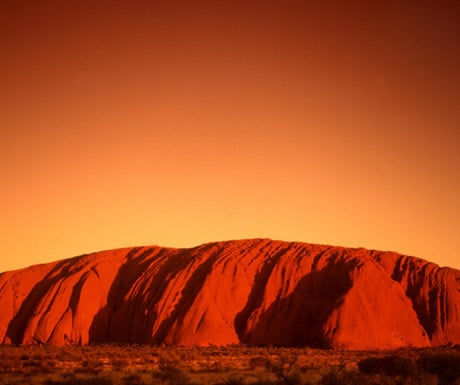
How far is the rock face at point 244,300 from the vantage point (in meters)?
47.0

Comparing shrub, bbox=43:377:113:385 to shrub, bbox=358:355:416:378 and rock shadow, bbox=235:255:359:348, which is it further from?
rock shadow, bbox=235:255:359:348

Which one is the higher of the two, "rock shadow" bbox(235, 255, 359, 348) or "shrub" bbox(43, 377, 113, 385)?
"shrub" bbox(43, 377, 113, 385)

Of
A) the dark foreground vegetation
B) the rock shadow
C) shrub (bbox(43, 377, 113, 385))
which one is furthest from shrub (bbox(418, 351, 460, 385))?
the rock shadow

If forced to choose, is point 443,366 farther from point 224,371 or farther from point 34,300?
point 34,300

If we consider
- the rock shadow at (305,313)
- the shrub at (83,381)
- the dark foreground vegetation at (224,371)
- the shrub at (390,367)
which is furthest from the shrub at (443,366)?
the rock shadow at (305,313)

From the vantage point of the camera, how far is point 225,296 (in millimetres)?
50844

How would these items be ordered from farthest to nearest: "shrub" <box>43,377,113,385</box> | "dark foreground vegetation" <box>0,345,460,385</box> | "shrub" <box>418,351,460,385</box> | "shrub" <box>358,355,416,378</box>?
1. "shrub" <box>43,377,113,385</box>
2. "shrub" <box>358,355,416,378</box>
3. "shrub" <box>418,351,460,385</box>
4. "dark foreground vegetation" <box>0,345,460,385</box>

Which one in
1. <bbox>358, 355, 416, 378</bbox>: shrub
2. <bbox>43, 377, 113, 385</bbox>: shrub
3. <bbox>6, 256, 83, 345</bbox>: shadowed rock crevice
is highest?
<bbox>358, 355, 416, 378</bbox>: shrub

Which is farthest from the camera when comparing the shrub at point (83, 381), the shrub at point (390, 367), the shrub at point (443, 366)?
the shrub at point (83, 381)

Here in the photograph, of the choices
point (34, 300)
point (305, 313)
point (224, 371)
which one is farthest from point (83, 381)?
point (34, 300)

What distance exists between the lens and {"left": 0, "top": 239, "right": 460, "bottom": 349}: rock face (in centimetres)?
4703

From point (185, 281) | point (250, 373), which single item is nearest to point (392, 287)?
point (185, 281)

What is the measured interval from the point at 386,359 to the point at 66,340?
35773 mm

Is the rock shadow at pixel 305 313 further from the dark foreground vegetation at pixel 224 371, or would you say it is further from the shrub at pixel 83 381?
the shrub at pixel 83 381
